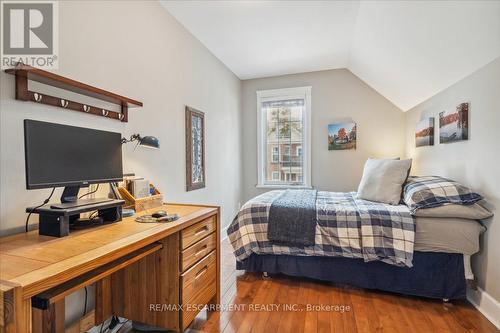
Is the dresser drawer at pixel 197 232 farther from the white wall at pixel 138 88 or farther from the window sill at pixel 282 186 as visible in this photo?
the window sill at pixel 282 186

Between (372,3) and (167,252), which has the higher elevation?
(372,3)

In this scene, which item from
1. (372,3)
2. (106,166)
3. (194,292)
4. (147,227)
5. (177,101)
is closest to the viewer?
(147,227)

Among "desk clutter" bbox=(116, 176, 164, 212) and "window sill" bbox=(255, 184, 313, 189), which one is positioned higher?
"desk clutter" bbox=(116, 176, 164, 212)

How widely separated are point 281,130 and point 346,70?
134cm

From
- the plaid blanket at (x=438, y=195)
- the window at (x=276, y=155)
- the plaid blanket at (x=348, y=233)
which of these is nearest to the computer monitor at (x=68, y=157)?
the plaid blanket at (x=348, y=233)

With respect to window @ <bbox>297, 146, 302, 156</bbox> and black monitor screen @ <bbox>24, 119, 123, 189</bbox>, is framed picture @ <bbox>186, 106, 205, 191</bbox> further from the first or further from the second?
window @ <bbox>297, 146, 302, 156</bbox>

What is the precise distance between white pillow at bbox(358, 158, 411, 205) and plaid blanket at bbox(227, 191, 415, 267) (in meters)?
0.13

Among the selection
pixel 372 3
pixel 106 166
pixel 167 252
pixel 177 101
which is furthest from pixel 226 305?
pixel 372 3

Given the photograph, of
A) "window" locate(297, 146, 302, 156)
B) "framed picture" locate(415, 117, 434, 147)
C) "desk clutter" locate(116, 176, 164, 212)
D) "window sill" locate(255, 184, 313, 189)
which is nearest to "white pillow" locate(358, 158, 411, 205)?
"framed picture" locate(415, 117, 434, 147)

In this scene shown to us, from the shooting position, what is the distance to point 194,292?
154cm

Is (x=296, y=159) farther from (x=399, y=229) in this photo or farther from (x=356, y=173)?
(x=399, y=229)

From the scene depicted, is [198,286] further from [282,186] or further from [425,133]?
[425,133]

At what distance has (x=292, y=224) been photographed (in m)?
2.09

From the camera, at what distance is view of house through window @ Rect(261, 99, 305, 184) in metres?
4.02
